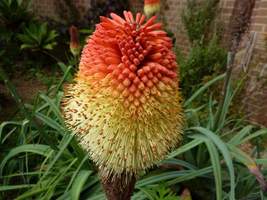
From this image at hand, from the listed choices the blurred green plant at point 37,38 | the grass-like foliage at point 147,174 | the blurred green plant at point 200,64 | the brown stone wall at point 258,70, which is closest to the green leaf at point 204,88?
the grass-like foliage at point 147,174

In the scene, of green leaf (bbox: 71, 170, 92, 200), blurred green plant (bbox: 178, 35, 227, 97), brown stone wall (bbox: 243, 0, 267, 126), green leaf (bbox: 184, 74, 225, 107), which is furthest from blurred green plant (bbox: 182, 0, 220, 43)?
green leaf (bbox: 71, 170, 92, 200)

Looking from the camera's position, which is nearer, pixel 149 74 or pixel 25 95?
pixel 149 74

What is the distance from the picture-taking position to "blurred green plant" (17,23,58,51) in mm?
6426

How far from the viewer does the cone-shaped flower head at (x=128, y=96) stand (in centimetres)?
90

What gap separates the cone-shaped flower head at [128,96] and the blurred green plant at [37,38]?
221 inches

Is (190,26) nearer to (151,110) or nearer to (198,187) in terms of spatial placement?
(198,187)

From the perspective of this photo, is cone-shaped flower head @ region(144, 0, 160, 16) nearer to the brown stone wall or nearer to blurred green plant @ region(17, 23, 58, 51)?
the brown stone wall

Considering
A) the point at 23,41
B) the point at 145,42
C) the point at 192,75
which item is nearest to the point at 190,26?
the point at 192,75

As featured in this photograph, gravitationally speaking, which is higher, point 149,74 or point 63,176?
point 149,74

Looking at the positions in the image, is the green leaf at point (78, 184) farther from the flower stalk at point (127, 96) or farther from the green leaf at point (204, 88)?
the green leaf at point (204, 88)

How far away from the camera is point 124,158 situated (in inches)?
36.4

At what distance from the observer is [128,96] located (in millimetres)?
905

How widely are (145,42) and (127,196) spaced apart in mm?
460

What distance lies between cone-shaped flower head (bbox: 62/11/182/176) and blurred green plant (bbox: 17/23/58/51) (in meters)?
5.62
